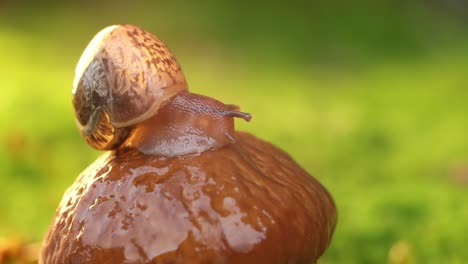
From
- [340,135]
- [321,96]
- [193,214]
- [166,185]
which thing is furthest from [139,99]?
[321,96]

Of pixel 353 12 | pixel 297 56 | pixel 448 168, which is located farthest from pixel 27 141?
pixel 353 12

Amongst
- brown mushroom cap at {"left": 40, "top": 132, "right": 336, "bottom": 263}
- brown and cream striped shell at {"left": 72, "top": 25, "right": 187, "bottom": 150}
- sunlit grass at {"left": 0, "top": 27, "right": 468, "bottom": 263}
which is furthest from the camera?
sunlit grass at {"left": 0, "top": 27, "right": 468, "bottom": 263}

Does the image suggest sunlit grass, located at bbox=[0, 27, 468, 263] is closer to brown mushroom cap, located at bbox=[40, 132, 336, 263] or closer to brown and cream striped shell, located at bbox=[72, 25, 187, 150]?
brown mushroom cap, located at bbox=[40, 132, 336, 263]

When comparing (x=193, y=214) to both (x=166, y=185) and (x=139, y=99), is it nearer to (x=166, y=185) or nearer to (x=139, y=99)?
(x=166, y=185)

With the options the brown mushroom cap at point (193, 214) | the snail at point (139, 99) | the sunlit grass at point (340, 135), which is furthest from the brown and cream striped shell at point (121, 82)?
the sunlit grass at point (340, 135)

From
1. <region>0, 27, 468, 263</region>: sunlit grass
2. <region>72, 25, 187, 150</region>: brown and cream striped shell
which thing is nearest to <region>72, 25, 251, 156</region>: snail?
<region>72, 25, 187, 150</region>: brown and cream striped shell

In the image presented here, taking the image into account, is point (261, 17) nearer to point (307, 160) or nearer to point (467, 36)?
point (467, 36)

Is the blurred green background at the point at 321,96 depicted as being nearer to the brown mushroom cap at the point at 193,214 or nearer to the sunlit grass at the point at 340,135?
the sunlit grass at the point at 340,135

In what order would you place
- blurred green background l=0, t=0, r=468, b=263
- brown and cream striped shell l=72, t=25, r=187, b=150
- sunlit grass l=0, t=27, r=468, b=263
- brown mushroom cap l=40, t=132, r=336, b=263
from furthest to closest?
Result: blurred green background l=0, t=0, r=468, b=263 → sunlit grass l=0, t=27, r=468, b=263 → brown and cream striped shell l=72, t=25, r=187, b=150 → brown mushroom cap l=40, t=132, r=336, b=263
